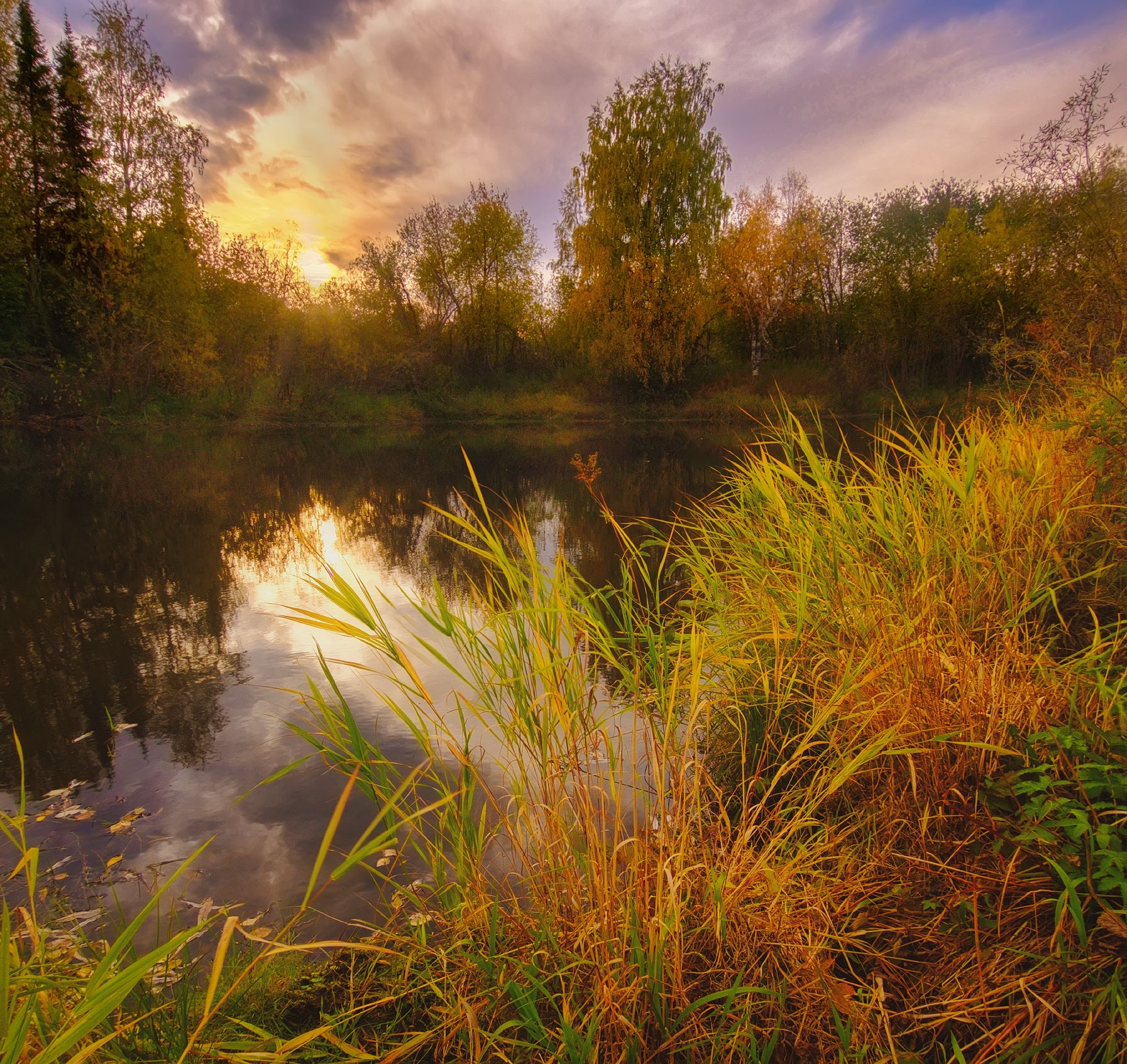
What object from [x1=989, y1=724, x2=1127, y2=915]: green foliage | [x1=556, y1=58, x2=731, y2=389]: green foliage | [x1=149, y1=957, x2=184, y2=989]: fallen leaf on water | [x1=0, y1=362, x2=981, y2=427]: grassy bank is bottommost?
[x1=149, y1=957, x2=184, y2=989]: fallen leaf on water

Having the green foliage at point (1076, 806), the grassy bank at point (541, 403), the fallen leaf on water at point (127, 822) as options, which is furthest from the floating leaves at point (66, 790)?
the grassy bank at point (541, 403)

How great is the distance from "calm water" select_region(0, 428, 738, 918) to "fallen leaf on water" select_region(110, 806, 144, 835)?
36mm

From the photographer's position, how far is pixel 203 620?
544 centimetres

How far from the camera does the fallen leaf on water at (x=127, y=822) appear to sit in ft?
8.96

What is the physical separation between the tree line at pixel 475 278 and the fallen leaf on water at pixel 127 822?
1332 cm

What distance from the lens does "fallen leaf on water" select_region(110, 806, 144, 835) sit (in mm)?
2730

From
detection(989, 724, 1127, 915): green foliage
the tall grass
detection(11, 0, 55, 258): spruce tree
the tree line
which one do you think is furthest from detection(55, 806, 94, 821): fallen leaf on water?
detection(11, 0, 55, 258): spruce tree

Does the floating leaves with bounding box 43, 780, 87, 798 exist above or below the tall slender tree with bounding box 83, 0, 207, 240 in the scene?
below

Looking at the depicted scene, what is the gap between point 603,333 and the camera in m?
24.2

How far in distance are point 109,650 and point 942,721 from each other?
5.48 metres

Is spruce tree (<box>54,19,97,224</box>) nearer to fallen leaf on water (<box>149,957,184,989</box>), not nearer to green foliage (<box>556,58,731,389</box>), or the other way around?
green foliage (<box>556,58,731,389</box>)

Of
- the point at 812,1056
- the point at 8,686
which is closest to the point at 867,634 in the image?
the point at 812,1056

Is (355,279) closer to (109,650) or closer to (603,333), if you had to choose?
(603,333)

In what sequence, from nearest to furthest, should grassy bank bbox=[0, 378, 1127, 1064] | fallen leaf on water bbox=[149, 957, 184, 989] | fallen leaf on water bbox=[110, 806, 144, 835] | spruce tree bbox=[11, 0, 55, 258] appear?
grassy bank bbox=[0, 378, 1127, 1064]
fallen leaf on water bbox=[149, 957, 184, 989]
fallen leaf on water bbox=[110, 806, 144, 835]
spruce tree bbox=[11, 0, 55, 258]
